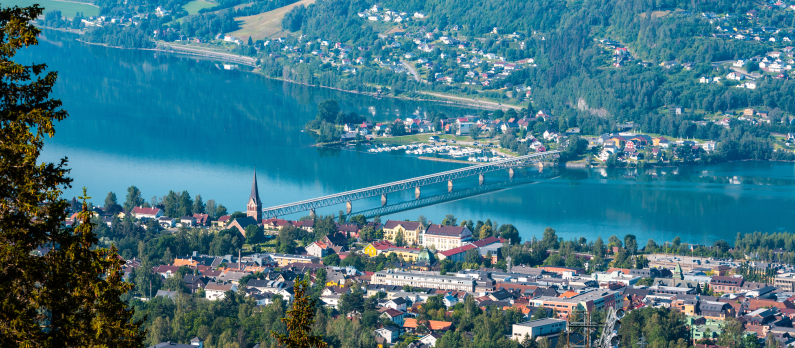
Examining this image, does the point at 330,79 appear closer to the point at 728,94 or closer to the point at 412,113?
the point at 412,113

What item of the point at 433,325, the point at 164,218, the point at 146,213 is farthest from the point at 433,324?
the point at 146,213

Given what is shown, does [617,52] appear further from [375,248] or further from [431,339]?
[431,339]

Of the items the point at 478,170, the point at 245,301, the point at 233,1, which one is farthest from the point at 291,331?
the point at 233,1

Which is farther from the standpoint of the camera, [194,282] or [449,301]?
[194,282]

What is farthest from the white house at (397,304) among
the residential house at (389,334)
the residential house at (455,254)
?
the residential house at (455,254)

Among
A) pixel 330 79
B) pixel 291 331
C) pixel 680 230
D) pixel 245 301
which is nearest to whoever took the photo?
pixel 291 331

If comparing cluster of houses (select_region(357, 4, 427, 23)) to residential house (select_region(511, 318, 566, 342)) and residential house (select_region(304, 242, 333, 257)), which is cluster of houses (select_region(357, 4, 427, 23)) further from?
residential house (select_region(511, 318, 566, 342))
